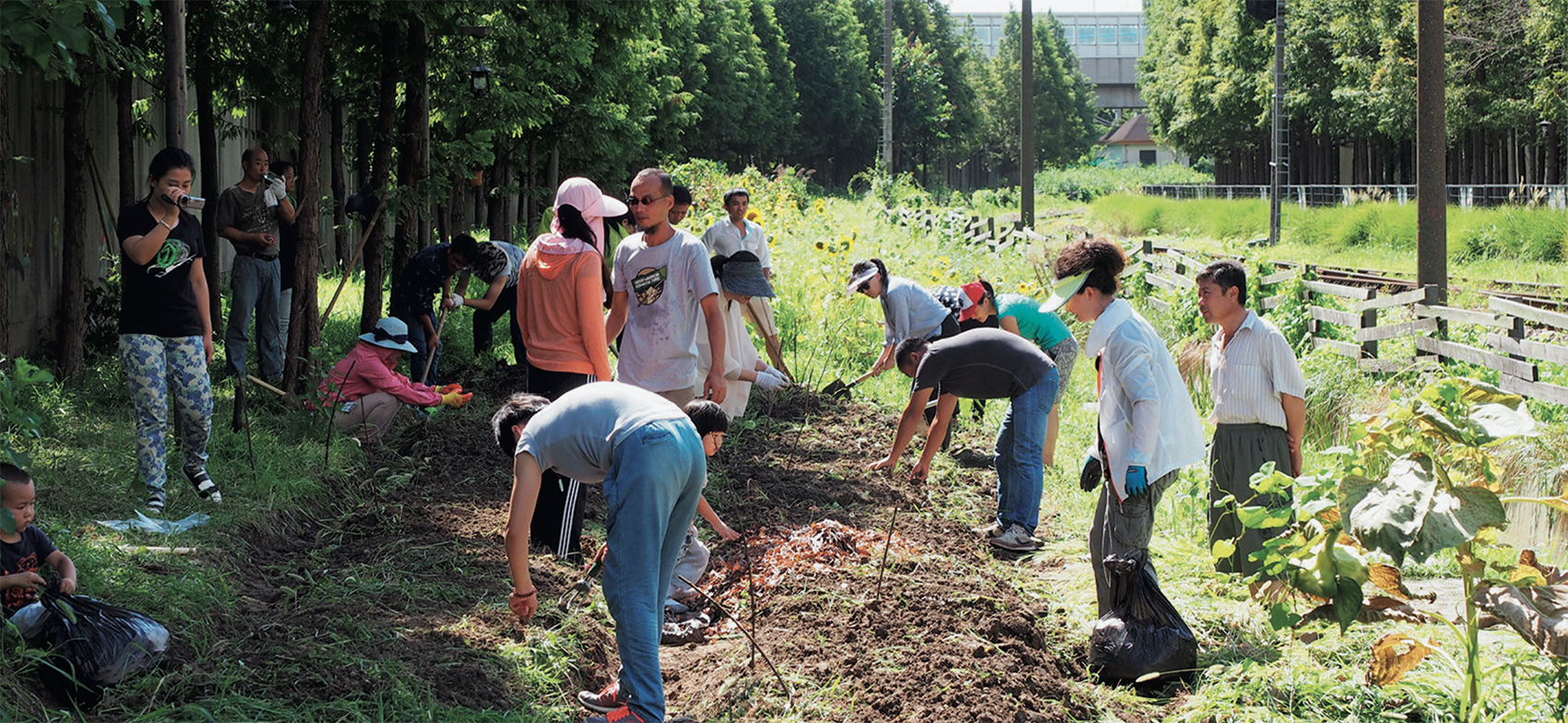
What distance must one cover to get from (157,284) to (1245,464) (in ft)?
16.3

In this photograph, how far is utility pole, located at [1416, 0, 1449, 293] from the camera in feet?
40.4

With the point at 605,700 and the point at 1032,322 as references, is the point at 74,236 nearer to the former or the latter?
the point at 1032,322

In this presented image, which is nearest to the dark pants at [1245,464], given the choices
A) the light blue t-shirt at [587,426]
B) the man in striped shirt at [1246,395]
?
the man in striped shirt at [1246,395]

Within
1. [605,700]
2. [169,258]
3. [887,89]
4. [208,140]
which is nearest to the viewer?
[605,700]

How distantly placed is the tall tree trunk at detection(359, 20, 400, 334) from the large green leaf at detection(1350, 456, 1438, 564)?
28.1ft

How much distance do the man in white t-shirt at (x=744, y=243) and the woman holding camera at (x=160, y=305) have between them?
411 centimetres

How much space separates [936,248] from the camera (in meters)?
20.1

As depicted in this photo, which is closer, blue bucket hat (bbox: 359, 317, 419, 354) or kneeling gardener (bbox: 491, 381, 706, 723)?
kneeling gardener (bbox: 491, 381, 706, 723)

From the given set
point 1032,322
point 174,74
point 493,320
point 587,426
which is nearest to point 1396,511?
point 587,426

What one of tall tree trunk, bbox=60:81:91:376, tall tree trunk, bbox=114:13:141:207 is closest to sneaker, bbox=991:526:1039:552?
tall tree trunk, bbox=60:81:91:376

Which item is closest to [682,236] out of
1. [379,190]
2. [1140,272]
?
[379,190]

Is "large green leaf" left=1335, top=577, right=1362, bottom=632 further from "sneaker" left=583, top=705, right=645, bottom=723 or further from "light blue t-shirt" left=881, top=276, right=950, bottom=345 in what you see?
"light blue t-shirt" left=881, top=276, right=950, bottom=345

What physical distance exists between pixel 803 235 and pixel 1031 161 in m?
10.7

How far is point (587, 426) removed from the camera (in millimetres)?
4195
